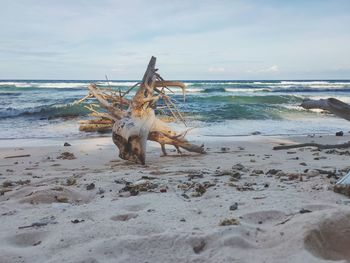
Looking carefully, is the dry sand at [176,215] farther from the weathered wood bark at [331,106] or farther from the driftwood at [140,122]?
the weathered wood bark at [331,106]

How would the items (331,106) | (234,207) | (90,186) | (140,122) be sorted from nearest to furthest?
(234,207), (331,106), (90,186), (140,122)

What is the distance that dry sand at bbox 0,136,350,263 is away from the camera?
2.10 m

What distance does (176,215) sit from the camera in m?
2.72

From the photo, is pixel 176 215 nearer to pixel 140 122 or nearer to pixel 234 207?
pixel 234 207

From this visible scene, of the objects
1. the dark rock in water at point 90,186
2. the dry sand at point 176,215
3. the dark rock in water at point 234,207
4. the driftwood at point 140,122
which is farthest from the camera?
the driftwood at point 140,122

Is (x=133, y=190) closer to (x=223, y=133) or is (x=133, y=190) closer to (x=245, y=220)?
(x=245, y=220)

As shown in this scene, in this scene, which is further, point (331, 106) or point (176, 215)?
point (331, 106)

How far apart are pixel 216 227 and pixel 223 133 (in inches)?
286

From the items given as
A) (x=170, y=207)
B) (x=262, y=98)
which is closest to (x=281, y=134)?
(x=170, y=207)

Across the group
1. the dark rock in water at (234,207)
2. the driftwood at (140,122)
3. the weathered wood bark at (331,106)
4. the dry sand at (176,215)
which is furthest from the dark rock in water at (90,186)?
the weathered wood bark at (331,106)

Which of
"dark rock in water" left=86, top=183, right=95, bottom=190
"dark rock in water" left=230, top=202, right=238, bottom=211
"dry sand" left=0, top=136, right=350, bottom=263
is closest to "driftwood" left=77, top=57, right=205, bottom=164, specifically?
"dry sand" left=0, top=136, right=350, bottom=263

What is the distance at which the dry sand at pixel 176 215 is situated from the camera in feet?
6.88

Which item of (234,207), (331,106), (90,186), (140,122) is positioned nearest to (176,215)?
(234,207)

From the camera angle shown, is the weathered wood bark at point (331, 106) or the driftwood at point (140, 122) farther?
the driftwood at point (140, 122)
